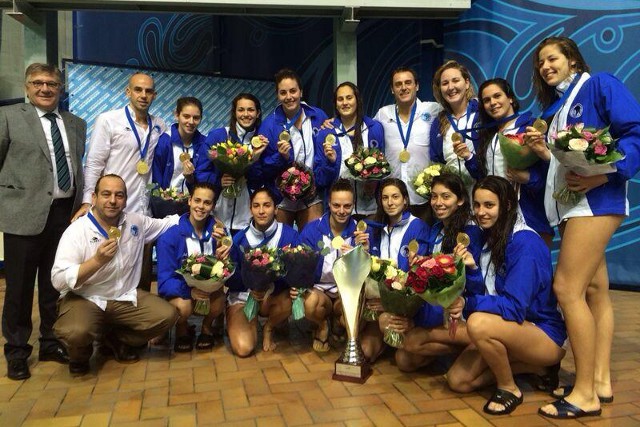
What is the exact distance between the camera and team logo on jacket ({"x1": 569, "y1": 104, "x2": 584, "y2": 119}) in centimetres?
302

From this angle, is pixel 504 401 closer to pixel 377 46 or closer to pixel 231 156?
pixel 231 156

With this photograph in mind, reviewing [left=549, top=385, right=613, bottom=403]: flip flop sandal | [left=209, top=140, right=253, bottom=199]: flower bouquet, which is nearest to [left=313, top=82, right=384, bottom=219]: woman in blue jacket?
[left=209, top=140, right=253, bottom=199]: flower bouquet

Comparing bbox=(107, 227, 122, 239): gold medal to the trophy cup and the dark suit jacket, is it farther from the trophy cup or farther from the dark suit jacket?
the trophy cup

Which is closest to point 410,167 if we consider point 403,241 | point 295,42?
point 403,241

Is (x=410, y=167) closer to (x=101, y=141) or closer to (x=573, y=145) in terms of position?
(x=573, y=145)

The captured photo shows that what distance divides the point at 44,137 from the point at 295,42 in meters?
5.65

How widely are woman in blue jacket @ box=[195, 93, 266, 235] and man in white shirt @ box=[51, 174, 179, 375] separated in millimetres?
775

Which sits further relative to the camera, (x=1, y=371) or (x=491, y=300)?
(x=1, y=371)

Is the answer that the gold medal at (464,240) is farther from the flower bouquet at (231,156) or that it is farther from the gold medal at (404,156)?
the flower bouquet at (231,156)

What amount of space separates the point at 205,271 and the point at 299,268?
2.37 feet

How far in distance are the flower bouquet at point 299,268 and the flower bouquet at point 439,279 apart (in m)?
1.04

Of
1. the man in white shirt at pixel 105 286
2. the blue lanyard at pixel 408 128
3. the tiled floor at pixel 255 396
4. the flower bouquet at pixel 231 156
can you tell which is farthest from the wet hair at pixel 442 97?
the man in white shirt at pixel 105 286

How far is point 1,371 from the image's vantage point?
3930 millimetres

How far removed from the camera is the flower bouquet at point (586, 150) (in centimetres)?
276
